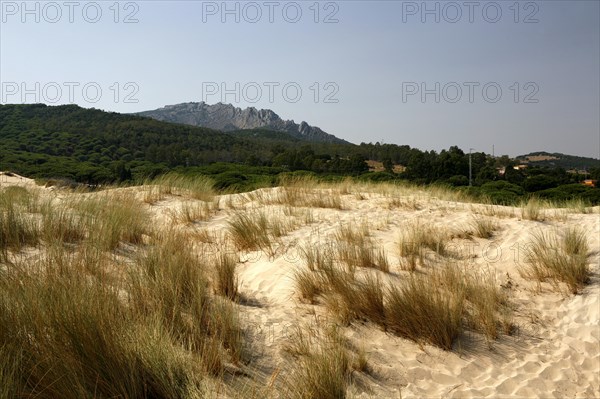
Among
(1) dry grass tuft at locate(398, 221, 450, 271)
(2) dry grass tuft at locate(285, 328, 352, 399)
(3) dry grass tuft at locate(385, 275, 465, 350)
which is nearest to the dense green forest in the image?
(1) dry grass tuft at locate(398, 221, 450, 271)

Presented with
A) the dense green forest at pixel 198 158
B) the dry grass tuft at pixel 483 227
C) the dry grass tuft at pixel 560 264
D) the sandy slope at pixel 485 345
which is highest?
the dense green forest at pixel 198 158

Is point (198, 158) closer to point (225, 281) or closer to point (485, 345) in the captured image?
point (225, 281)

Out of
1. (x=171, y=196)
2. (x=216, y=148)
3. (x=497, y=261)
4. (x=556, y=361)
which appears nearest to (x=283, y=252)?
(x=497, y=261)

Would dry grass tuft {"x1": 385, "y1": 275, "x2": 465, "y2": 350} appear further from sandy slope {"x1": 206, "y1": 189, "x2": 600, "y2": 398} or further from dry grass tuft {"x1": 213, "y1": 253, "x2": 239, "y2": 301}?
dry grass tuft {"x1": 213, "y1": 253, "x2": 239, "y2": 301}

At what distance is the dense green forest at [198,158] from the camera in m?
29.1

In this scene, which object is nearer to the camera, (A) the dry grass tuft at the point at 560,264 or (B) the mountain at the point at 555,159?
(A) the dry grass tuft at the point at 560,264

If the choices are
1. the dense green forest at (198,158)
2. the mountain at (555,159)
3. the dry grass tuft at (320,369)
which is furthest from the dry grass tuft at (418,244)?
the mountain at (555,159)

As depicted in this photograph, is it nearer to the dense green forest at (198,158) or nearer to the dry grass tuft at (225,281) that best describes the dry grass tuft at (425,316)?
the dry grass tuft at (225,281)

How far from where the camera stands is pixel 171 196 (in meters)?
10.5

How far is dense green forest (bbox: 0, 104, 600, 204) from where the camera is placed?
95.4ft

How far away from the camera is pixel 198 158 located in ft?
224

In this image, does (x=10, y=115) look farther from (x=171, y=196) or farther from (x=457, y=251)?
(x=457, y=251)

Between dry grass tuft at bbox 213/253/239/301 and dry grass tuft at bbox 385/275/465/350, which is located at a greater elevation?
dry grass tuft at bbox 213/253/239/301

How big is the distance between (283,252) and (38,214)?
153 inches
